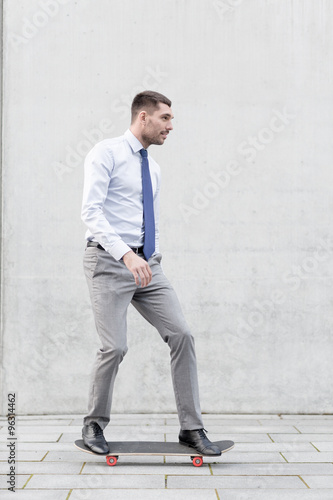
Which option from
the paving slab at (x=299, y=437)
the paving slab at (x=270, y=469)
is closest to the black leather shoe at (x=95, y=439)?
the paving slab at (x=270, y=469)

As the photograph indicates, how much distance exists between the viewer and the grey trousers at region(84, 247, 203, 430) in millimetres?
Result: 3672

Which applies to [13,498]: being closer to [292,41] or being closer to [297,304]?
[297,304]

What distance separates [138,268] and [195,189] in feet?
6.45

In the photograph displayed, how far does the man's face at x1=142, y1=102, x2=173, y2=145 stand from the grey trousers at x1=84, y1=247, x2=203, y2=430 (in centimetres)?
72

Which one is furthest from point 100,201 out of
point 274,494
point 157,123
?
point 274,494

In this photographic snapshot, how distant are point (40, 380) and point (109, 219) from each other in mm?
2060

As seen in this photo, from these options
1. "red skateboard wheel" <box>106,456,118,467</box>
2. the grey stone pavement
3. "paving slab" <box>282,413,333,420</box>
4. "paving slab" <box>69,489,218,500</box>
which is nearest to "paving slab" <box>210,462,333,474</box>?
the grey stone pavement

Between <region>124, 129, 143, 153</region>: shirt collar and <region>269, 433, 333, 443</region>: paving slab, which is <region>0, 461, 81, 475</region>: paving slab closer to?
<region>269, 433, 333, 443</region>: paving slab

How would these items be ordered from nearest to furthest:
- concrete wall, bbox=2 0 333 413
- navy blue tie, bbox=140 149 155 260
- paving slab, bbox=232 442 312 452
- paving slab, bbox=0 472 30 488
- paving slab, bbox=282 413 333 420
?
paving slab, bbox=0 472 30 488
navy blue tie, bbox=140 149 155 260
paving slab, bbox=232 442 312 452
paving slab, bbox=282 413 333 420
concrete wall, bbox=2 0 333 413

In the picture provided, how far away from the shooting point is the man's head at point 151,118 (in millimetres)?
3838

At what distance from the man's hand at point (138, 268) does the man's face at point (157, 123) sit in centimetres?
73

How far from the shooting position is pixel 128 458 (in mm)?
3828

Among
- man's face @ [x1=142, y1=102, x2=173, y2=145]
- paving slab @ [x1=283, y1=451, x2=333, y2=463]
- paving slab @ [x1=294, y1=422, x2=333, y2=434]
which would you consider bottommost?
paving slab @ [x1=294, y1=422, x2=333, y2=434]

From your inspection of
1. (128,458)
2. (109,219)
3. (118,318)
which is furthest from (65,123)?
(128,458)
